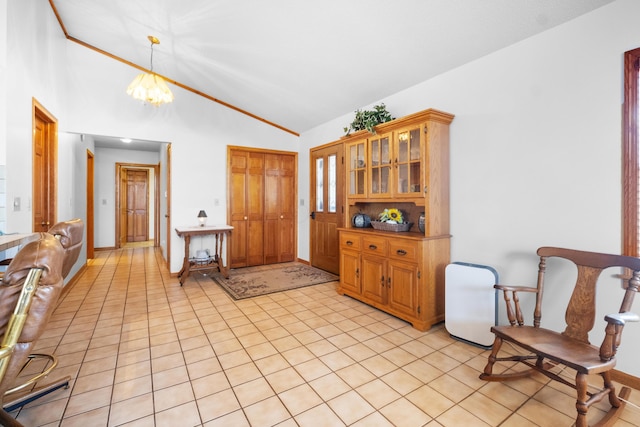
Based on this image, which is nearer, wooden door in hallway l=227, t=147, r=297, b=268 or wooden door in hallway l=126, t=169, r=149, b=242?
wooden door in hallway l=227, t=147, r=297, b=268

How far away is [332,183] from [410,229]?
1.91m

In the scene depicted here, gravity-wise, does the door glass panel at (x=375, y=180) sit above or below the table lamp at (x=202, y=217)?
above

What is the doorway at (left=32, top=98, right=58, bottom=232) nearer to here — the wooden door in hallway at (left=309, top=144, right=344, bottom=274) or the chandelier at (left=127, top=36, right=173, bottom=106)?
the chandelier at (left=127, top=36, right=173, bottom=106)

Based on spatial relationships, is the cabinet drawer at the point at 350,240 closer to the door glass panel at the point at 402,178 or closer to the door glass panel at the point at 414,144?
the door glass panel at the point at 402,178

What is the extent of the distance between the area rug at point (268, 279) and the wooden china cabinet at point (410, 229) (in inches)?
41.3

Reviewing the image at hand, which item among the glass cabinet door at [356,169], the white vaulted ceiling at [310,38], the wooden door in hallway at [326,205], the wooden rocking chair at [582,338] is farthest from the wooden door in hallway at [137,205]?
the wooden rocking chair at [582,338]

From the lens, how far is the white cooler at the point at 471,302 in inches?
99.6

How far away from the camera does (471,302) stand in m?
2.62

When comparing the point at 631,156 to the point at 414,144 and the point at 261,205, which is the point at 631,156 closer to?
the point at 414,144

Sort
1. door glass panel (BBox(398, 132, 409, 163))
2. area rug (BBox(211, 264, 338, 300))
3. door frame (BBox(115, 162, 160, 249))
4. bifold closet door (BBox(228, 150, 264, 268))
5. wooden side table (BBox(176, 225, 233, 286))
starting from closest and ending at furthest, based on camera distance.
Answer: door glass panel (BBox(398, 132, 409, 163)) < area rug (BBox(211, 264, 338, 300)) < wooden side table (BBox(176, 225, 233, 286)) < bifold closet door (BBox(228, 150, 264, 268)) < door frame (BBox(115, 162, 160, 249))

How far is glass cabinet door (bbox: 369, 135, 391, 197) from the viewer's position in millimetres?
3410

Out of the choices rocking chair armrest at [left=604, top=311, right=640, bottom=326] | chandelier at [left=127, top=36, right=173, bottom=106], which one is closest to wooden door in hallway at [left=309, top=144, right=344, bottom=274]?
chandelier at [left=127, top=36, right=173, bottom=106]

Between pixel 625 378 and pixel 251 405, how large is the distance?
8.38 ft

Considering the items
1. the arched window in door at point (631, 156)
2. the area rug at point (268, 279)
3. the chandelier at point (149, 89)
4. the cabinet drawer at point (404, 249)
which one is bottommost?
the area rug at point (268, 279)
